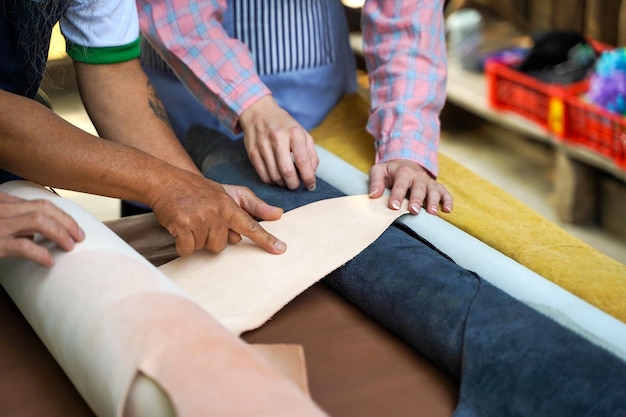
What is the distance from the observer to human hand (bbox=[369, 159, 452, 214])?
1.28m

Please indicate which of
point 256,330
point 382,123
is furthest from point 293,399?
point 382,123

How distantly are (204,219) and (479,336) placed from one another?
410mm

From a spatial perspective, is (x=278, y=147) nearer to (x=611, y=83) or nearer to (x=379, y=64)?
(x=379, y=64)

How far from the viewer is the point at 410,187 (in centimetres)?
133

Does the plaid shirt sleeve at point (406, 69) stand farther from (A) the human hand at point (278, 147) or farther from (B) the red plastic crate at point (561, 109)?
(B) the red plastic crate at point (561, 109)

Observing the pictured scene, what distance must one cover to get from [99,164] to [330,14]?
0.72 meters

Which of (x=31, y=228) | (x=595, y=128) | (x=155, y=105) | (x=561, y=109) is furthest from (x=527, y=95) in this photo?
(x=31, y=228)

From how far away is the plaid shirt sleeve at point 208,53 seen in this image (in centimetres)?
147

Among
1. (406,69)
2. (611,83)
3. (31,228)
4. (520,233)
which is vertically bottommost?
(611,83)

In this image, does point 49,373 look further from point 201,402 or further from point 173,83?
point 173,83

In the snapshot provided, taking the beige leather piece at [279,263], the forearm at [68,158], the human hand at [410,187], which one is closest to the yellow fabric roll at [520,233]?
the human hand at [410,187]

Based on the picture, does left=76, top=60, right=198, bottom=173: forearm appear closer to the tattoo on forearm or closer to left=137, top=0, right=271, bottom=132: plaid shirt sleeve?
the tattoo on forearm

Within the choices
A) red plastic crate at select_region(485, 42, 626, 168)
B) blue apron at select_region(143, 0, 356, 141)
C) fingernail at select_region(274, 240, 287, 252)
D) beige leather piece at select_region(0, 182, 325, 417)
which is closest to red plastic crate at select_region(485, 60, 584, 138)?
red plastic crate at select_region(485, 42, 626, 168)

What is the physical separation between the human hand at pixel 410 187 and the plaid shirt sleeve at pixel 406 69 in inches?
3.5
